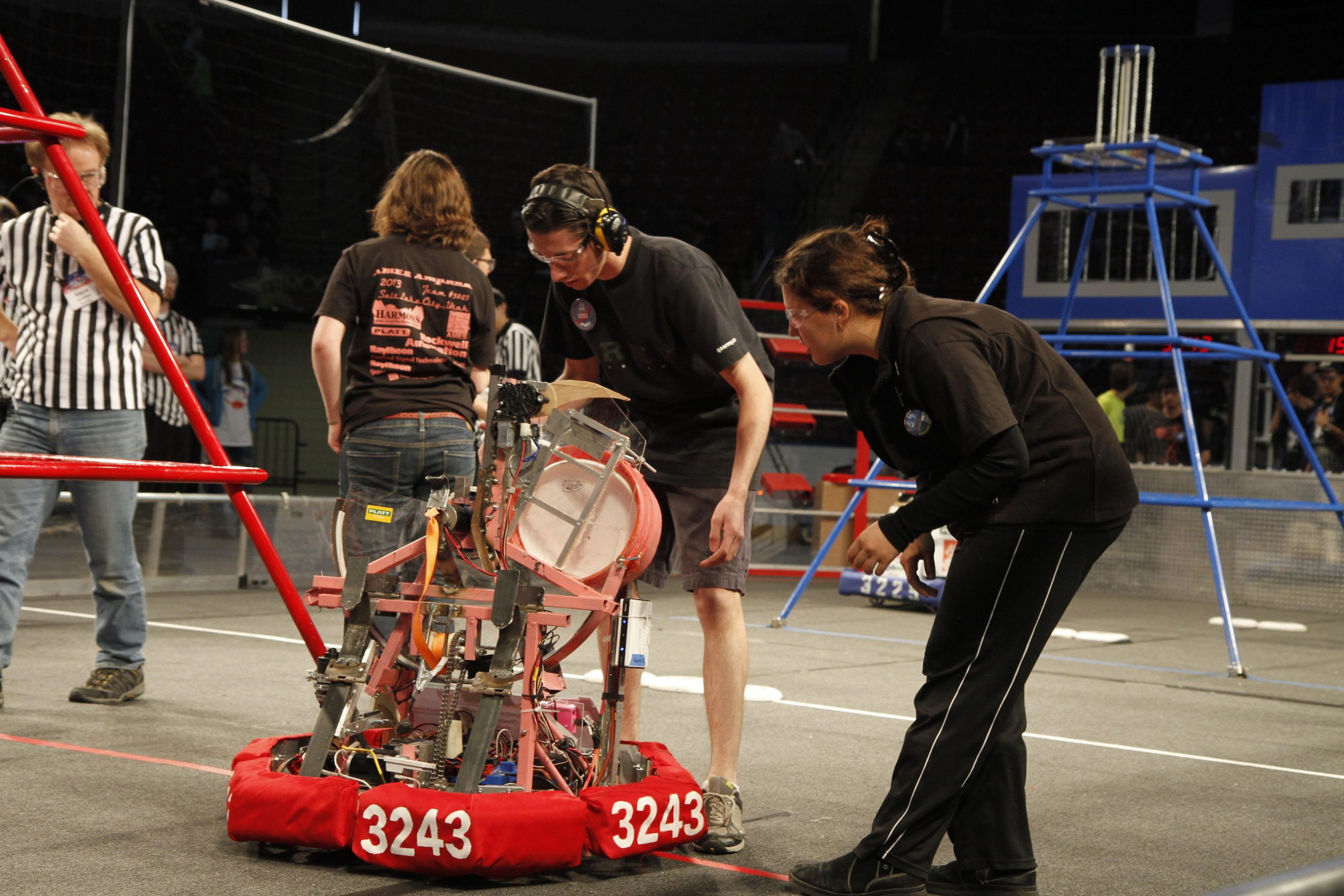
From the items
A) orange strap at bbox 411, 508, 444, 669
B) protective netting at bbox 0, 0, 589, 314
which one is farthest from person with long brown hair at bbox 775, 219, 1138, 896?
protective netting at bbox 0, 0, 589, 314

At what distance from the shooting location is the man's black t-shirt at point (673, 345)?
3.05 metres

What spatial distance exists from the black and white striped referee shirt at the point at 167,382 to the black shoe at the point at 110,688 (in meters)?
3.46

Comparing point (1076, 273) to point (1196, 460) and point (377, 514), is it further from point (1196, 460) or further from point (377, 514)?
point (377, 514)

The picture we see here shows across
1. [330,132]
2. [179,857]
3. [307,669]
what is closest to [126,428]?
[307,669]

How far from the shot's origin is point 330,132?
371 inches

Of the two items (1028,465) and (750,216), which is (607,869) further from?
(750,216)

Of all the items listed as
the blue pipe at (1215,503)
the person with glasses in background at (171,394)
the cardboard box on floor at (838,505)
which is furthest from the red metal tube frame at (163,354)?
the cardboard box on floor at (838,505)

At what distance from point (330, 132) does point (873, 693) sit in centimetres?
606

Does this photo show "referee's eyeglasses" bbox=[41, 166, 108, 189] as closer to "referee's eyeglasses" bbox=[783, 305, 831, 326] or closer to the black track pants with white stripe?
"referee's eyeglasses" bbox=[783, 305, 831, 326]

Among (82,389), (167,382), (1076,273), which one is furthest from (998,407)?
(167,382)

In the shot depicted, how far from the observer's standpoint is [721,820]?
292cm

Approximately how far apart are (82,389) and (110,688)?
882mm

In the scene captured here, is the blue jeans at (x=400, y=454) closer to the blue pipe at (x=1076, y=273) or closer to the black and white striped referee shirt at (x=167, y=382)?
the black and white striped referee shirt at (x=167, y=382)

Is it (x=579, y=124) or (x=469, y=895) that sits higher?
(x=579, y=124)
